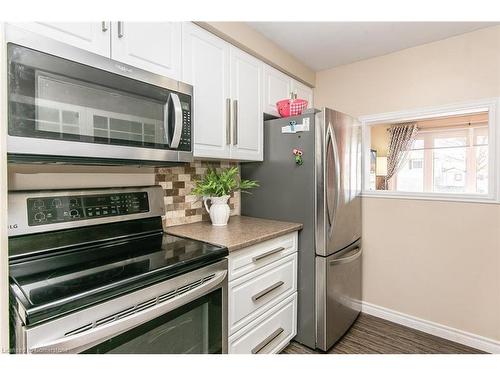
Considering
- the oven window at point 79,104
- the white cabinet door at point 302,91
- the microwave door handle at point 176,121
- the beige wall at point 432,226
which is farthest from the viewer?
the white cabinet door at point 302,91

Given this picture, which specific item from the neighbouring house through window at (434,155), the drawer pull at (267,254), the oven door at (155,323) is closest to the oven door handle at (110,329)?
the oven door at (155,323)

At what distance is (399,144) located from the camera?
3.37m

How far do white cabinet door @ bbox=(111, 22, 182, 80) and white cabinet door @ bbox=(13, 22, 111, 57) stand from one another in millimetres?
35

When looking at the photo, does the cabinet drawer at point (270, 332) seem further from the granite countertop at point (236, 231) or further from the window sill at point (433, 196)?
the window sill at point (433, 196)

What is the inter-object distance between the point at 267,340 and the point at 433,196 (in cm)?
166

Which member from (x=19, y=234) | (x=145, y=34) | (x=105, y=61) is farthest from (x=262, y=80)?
(x=19, y=234)

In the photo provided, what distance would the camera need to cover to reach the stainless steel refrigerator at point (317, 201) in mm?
1766

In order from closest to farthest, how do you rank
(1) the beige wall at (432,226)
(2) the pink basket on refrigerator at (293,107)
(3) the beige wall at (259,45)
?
(3) the beige wall at (259,45) < (1) the beige wall at (432,226) < (2) the pink basket on refrigerator at (293,107)

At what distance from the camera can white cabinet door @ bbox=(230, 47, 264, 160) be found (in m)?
1.80

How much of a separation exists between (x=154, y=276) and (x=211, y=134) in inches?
37.8

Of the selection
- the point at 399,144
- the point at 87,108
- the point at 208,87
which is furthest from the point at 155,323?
the point at 399,144

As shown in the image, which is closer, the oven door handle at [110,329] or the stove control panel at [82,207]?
the oven door handle at [110,329]

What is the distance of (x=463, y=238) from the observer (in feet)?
6.42

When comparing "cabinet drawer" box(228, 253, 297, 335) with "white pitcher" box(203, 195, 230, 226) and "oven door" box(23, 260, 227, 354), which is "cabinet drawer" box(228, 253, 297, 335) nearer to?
"oven door" box(23, 260, 227, 354)
